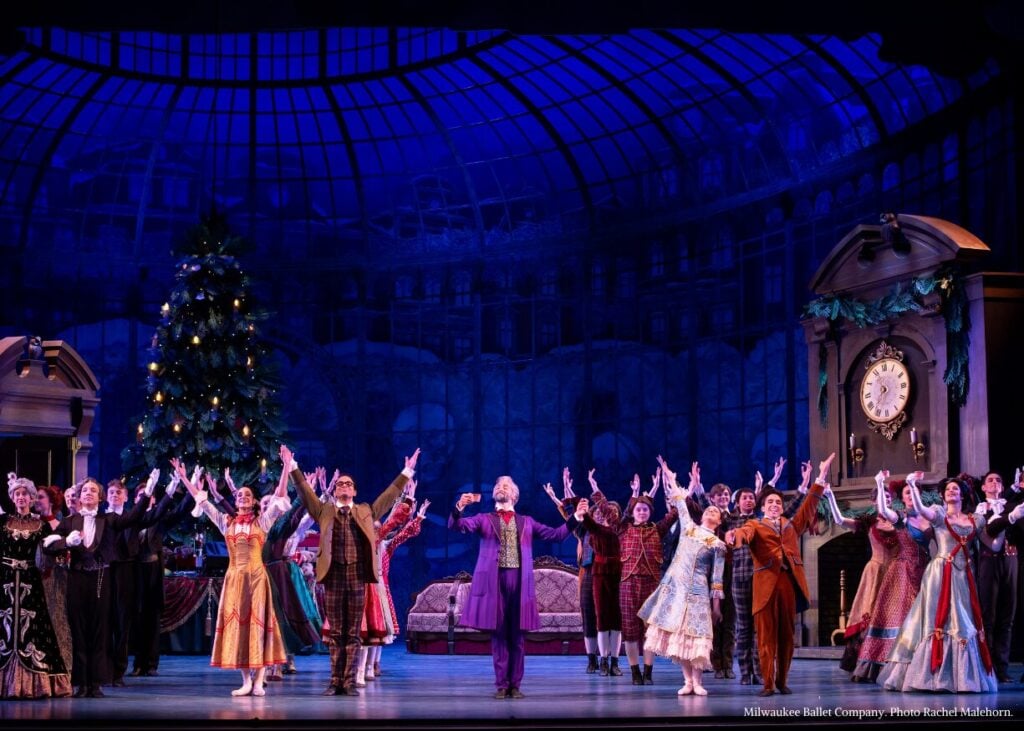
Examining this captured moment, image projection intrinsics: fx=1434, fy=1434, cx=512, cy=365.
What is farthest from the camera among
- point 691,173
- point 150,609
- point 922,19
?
point 691,173

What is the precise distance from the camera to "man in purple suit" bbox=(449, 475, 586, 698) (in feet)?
33.8

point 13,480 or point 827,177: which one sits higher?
point 827,177

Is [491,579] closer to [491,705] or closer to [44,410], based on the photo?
[491,705]

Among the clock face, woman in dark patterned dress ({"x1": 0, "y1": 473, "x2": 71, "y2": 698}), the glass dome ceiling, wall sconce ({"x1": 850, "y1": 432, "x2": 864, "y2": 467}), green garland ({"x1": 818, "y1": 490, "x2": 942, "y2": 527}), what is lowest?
woman in dark patterned dress ({"x1": 0, "y1": 473, "x2": 71, "y2": 698})

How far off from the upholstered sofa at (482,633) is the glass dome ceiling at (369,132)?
641cm

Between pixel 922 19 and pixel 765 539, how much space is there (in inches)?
177

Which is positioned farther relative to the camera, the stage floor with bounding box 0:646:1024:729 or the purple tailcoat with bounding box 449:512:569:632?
the purple tailcoat with bounding box 449:512:569:632

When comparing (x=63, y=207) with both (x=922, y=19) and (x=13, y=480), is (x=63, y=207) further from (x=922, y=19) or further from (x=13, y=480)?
(x=922, y=19)

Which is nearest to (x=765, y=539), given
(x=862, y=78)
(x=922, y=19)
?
(x=922, y=19)

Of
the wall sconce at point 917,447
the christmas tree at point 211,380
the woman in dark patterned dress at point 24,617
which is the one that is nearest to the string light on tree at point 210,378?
the christmas tree at point 211,380

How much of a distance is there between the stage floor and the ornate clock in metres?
2.74

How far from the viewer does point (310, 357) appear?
24.2m

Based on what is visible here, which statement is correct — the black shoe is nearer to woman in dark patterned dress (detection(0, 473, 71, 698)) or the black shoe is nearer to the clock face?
the clock face

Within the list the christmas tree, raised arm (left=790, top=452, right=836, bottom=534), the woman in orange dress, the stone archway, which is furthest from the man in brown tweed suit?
the christmas tree
